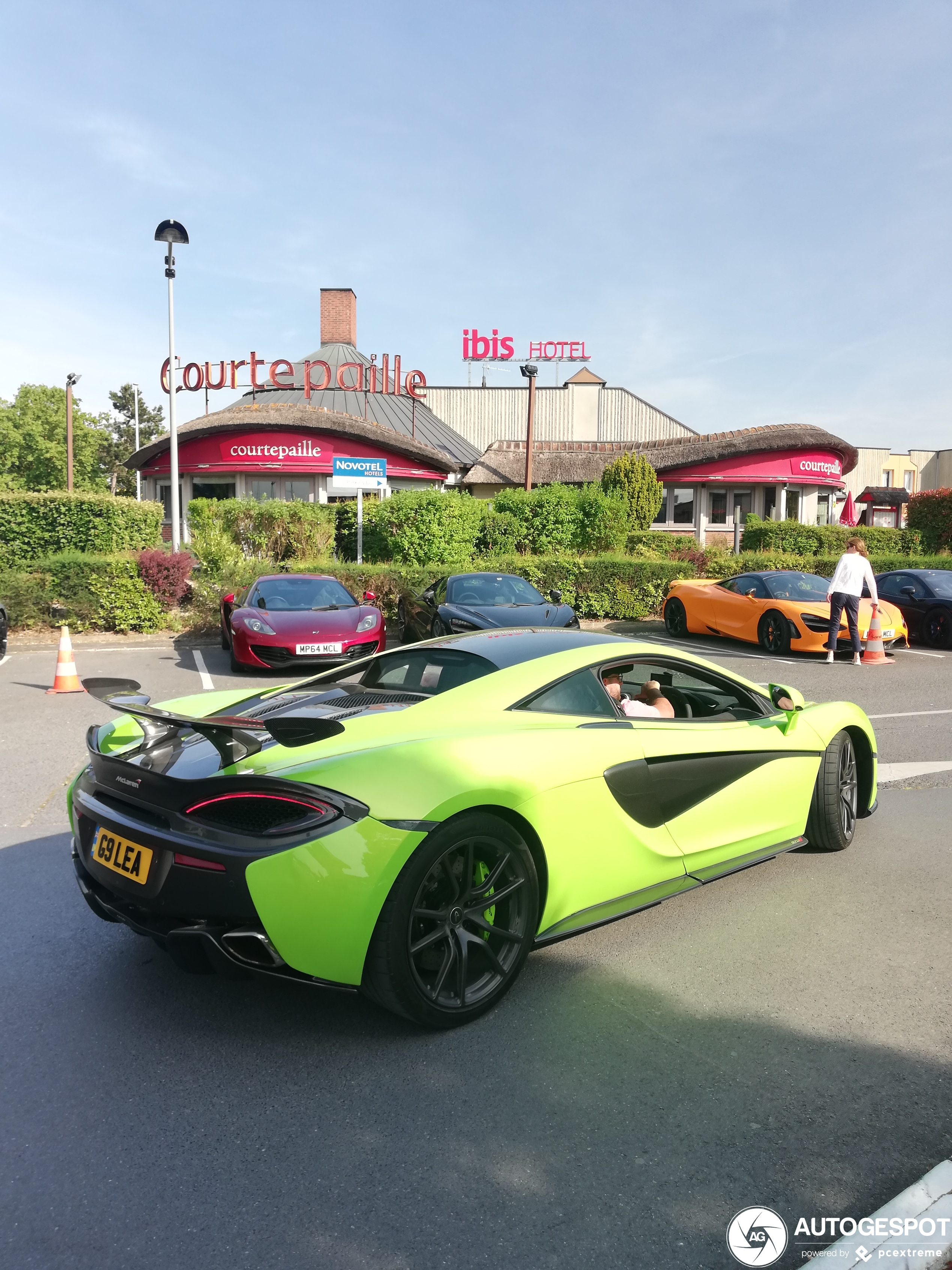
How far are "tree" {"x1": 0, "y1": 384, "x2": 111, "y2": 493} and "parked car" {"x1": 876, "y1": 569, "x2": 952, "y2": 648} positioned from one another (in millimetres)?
59470

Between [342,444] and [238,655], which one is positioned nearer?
[238,655]

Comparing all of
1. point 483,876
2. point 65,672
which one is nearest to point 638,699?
point 483,876

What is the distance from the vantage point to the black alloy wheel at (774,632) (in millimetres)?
13930

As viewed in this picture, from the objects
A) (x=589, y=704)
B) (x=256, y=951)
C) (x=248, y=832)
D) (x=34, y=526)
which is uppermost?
(x=34, y=526)

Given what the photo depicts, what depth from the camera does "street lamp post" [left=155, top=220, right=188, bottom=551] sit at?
711 inches

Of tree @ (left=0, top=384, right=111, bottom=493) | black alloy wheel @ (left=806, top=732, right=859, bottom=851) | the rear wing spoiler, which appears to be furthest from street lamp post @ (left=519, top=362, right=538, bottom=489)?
tree @ (left=0, top=384, right=111, bottom=493)

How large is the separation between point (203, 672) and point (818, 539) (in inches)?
807

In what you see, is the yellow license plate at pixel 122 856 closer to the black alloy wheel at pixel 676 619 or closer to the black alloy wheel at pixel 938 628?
the black alloy wheel at pixel 676 619

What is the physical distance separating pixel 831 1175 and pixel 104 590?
50.7 ft

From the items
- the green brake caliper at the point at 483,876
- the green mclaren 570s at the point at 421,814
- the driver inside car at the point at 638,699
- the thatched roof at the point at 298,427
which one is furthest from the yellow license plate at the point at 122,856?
the thatched roof at the point at 298,427

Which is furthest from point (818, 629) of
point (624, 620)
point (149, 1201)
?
point (149, 1201)

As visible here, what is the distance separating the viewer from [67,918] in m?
4.04

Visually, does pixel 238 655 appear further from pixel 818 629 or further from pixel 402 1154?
pixel 402 1154
